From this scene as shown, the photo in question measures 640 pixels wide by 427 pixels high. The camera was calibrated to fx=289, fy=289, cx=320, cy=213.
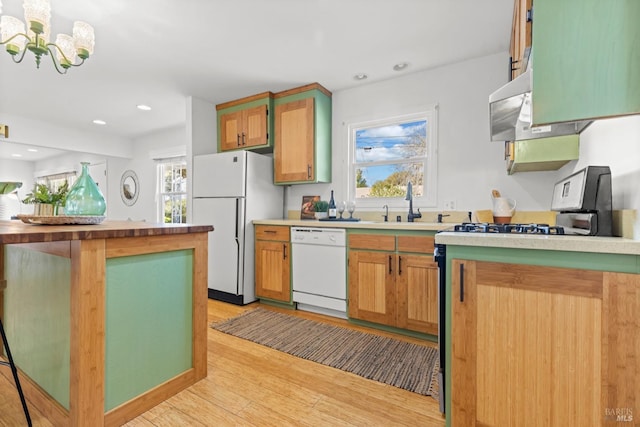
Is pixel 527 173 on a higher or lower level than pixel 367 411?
higher

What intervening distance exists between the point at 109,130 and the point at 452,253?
637 cm

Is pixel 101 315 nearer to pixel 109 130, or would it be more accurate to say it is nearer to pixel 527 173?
pixel 527 173

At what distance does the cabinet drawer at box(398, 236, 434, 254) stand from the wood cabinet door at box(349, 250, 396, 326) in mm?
124

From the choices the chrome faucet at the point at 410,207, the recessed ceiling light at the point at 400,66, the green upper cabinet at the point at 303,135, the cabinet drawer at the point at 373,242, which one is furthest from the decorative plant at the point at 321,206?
the recessed ceiling light at the point at 400,66

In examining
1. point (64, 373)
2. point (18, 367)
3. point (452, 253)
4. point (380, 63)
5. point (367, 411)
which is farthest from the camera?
point (380, 63)

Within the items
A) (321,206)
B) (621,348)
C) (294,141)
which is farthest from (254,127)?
(621,348)

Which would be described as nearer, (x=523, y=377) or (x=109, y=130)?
(x=523, y=377)

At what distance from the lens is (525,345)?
1096 millimetres

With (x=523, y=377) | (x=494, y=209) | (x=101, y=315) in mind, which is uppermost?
(x=494, y=209)

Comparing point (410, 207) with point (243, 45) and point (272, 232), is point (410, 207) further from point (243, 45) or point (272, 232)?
point (243, 45)

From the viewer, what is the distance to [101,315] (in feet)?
4.32

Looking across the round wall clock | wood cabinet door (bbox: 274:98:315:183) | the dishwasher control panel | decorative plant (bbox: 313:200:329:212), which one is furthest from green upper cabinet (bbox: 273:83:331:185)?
the round wall clock

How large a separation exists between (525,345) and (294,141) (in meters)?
2.96

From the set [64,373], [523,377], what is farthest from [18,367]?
[523,377]
